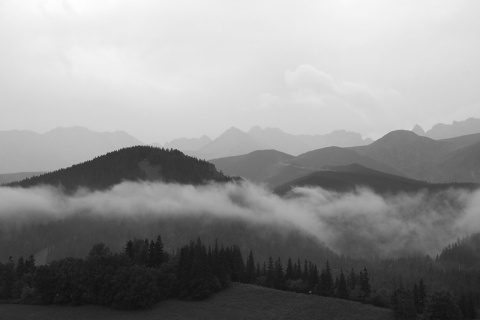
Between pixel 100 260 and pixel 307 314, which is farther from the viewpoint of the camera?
pixel 100 260

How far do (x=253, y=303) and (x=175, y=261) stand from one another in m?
39.4

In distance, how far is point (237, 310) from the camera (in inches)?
6334

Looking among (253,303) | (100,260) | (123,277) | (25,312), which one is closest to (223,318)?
(253,303)

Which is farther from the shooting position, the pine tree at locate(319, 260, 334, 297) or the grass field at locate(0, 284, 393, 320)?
the pine tree at locate(319, 260, 334, 297)

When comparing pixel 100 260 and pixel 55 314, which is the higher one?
pixel 100 260

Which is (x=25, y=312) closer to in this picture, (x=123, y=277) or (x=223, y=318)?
(x=123, y=277)

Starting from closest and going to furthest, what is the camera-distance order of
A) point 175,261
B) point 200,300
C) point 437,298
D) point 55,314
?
point 437,298 → point 55,314 → point 200,300 → point 175,261

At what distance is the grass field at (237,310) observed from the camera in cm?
15225

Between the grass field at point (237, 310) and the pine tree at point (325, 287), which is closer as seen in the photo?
the grass field at point (237, 310)

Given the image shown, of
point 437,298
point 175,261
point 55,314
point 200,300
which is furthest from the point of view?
point 175,261

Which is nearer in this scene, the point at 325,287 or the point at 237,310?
the point at 237,310

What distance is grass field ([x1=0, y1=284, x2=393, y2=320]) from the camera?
152m

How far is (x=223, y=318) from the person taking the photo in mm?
154500

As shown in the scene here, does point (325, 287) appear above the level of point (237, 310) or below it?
above
